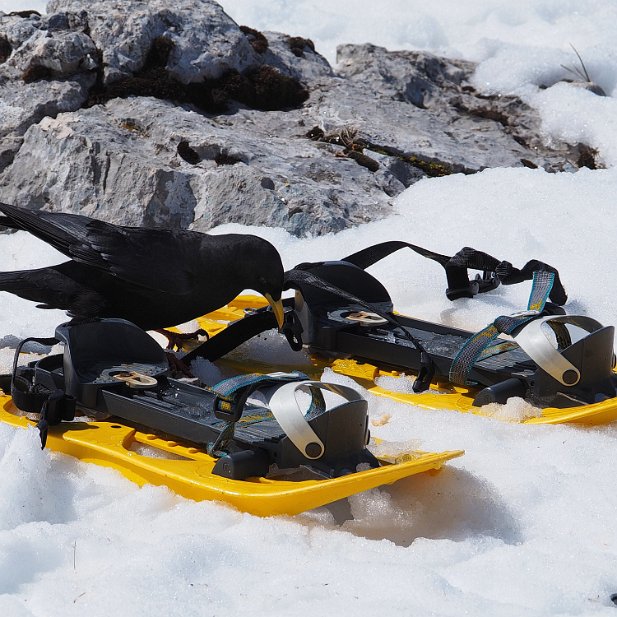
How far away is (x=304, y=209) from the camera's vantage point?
6887 mm

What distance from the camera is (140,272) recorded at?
4328 mm

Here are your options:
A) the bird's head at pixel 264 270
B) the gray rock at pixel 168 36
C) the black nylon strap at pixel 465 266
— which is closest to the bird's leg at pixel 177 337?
the bird's head at pixel 264 270

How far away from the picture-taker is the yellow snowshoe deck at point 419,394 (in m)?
3.87

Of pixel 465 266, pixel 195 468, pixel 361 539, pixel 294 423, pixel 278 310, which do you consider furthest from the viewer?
pixel 465 266

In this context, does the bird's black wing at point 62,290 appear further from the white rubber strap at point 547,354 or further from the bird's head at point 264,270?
the white rubber strap at point 547,354

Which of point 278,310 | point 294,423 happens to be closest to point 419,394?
point 278,310

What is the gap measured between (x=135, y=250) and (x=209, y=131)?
3402 mm

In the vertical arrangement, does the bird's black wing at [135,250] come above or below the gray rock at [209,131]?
above

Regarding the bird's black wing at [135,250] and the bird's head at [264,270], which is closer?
the bird's black wing at [135,250]

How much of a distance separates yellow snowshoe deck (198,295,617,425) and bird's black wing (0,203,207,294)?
2.35 feet

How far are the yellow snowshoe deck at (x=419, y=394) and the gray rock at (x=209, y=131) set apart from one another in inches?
61.8

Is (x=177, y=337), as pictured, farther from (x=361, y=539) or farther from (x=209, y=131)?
(x=209, y=131)

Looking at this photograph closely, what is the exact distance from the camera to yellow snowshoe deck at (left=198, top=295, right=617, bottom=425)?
3873 mm

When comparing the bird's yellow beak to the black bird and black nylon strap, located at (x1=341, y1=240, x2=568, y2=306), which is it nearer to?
the black bird
